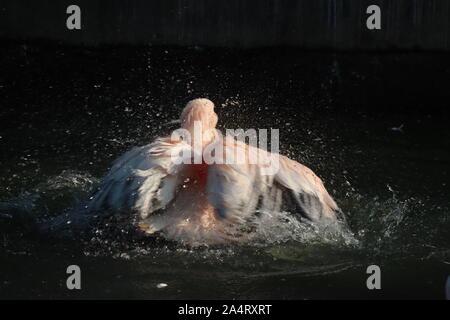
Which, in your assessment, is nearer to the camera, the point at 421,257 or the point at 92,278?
the point at 92,278

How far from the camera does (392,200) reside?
6738 mm

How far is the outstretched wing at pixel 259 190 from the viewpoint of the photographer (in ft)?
16.3

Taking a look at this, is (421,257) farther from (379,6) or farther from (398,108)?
(379,6)

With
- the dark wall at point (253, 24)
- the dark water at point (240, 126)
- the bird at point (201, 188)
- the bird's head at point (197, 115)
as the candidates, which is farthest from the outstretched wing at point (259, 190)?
the dark wall at point (253, 24)

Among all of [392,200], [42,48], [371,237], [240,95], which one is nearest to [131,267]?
[371,237]

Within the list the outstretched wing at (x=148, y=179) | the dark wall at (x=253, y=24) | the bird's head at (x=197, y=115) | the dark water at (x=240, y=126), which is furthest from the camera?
the dark wall at (x=253, y=24)

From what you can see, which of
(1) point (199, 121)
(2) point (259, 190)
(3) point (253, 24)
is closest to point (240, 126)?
(3) point (253, 24)

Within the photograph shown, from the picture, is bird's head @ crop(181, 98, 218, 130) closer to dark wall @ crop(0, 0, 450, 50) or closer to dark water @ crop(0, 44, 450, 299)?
dark water @ crop(0, 44, 450, 299)

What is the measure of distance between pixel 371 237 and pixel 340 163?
7.32ft

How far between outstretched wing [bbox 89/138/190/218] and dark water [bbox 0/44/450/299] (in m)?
0.31

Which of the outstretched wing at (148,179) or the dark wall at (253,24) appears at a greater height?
the dark wall at (253,24)

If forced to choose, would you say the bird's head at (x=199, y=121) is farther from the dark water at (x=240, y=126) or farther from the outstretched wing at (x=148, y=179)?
the dark water at (x=240, y=126)

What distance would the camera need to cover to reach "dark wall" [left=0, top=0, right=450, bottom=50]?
10875mm

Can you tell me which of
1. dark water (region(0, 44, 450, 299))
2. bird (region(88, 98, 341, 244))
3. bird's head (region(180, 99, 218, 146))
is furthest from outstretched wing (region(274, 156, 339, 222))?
bird's head (region(180, 99, 218, 146))
